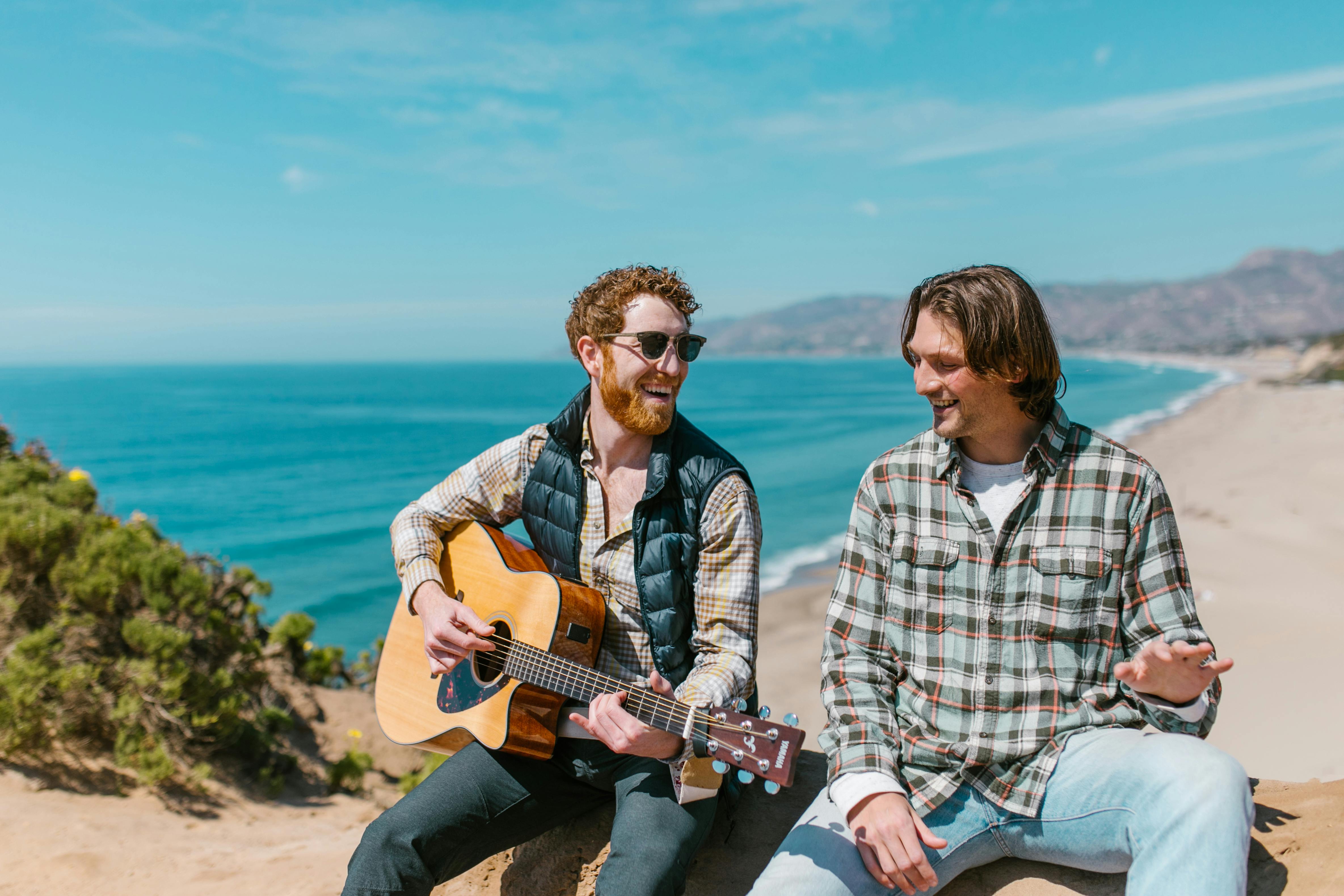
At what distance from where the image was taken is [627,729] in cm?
255

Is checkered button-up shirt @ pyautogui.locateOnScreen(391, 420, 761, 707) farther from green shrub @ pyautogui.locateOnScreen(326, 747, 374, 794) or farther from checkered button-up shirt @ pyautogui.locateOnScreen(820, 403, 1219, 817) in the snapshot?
green shrub @ pyautogui.locateOnScreen(326, 747, 374, 794)

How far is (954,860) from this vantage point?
8.18ft

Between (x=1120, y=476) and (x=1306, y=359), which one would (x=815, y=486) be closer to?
(x=1120, y=476)

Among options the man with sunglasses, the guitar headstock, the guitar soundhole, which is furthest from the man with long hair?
the guitar soundhole

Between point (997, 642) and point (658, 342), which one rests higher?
point (658, 342)

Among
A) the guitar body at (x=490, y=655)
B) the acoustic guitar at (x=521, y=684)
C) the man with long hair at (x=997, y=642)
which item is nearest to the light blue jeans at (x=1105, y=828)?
the man with long hair at (x=997, y=642)

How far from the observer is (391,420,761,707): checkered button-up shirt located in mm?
2918

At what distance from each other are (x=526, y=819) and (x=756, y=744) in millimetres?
1014

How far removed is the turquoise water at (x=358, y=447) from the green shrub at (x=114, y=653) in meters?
5.09

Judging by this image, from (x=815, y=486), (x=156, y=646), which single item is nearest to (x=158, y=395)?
(x=815, y=486)

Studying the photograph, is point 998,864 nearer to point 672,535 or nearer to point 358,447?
point 672,535

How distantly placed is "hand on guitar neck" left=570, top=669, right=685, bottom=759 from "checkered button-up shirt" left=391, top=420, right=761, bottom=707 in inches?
4.9

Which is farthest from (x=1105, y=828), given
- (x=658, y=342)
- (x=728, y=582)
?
(x=658, y=342)

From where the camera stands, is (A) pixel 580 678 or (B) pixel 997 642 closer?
(B) pixel 997 642
